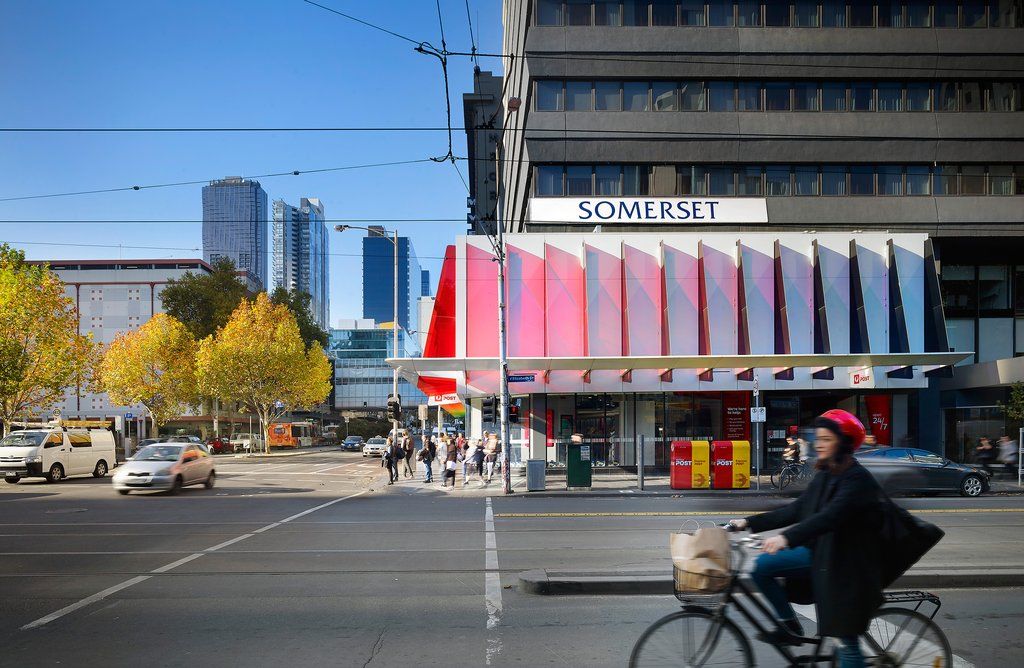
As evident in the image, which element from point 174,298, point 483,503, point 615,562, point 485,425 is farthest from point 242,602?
point 174,298

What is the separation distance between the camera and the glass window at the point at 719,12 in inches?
1316

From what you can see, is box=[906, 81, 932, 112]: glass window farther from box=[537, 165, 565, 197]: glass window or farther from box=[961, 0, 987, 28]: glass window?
box=[537, 165, 565, 197]: glass window

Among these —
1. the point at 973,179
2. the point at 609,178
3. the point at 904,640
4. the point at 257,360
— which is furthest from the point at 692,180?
the point at 257,360

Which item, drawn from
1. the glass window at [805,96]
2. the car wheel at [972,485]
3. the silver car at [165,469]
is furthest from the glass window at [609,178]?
the silver car at [165,469]

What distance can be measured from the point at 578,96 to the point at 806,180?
1002 cm

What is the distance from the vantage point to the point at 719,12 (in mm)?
33531

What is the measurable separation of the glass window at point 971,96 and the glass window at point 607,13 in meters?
14.6

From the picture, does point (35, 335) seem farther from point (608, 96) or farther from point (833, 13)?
point (833, 13)

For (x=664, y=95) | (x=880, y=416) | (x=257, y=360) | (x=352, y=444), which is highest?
(x=664, y=95)

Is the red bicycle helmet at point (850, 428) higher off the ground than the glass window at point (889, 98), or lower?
lower

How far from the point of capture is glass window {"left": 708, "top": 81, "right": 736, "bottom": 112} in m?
33.3

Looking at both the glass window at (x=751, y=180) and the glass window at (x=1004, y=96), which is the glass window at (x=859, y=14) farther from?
the glass window at (x=751, y=180)

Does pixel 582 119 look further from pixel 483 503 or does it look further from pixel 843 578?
pixel 843 578

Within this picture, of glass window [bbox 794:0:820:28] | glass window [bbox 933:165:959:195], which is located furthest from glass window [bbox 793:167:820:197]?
glass window [bbox 794:0:820:28]
